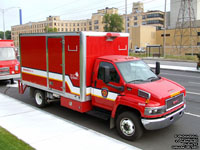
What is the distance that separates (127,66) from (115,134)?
2.01 meters

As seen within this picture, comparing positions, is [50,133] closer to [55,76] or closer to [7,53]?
[55,76]

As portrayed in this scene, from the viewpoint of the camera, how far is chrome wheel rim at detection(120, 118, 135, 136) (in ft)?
19.7

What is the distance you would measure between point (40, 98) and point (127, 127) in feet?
15.1

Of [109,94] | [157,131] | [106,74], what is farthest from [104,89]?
[157,131]

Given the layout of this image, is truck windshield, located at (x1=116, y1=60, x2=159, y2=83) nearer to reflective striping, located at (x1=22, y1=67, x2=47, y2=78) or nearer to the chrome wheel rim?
the chrome wheel rim

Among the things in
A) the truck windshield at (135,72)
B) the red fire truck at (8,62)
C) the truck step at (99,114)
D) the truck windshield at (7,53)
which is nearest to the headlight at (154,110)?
the truck windshield at (135,72)

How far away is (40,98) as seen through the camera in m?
9.42

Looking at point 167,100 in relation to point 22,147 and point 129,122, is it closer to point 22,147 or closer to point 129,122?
point 129,122

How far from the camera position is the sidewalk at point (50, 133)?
5.61 metres

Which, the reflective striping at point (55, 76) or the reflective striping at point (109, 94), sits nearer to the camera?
the reflective striping at point (109, 94)

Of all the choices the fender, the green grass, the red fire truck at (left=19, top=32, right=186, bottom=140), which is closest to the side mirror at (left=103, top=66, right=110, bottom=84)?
the red fire truck at (left=19, top=32, right=186, bottom=140)

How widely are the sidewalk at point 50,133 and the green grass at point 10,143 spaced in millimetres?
212

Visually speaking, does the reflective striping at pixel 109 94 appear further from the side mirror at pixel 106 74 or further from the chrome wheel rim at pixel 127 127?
the chrome wheel rim at pixel 127 127

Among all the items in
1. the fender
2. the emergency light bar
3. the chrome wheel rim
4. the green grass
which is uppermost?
the emergency light bar
